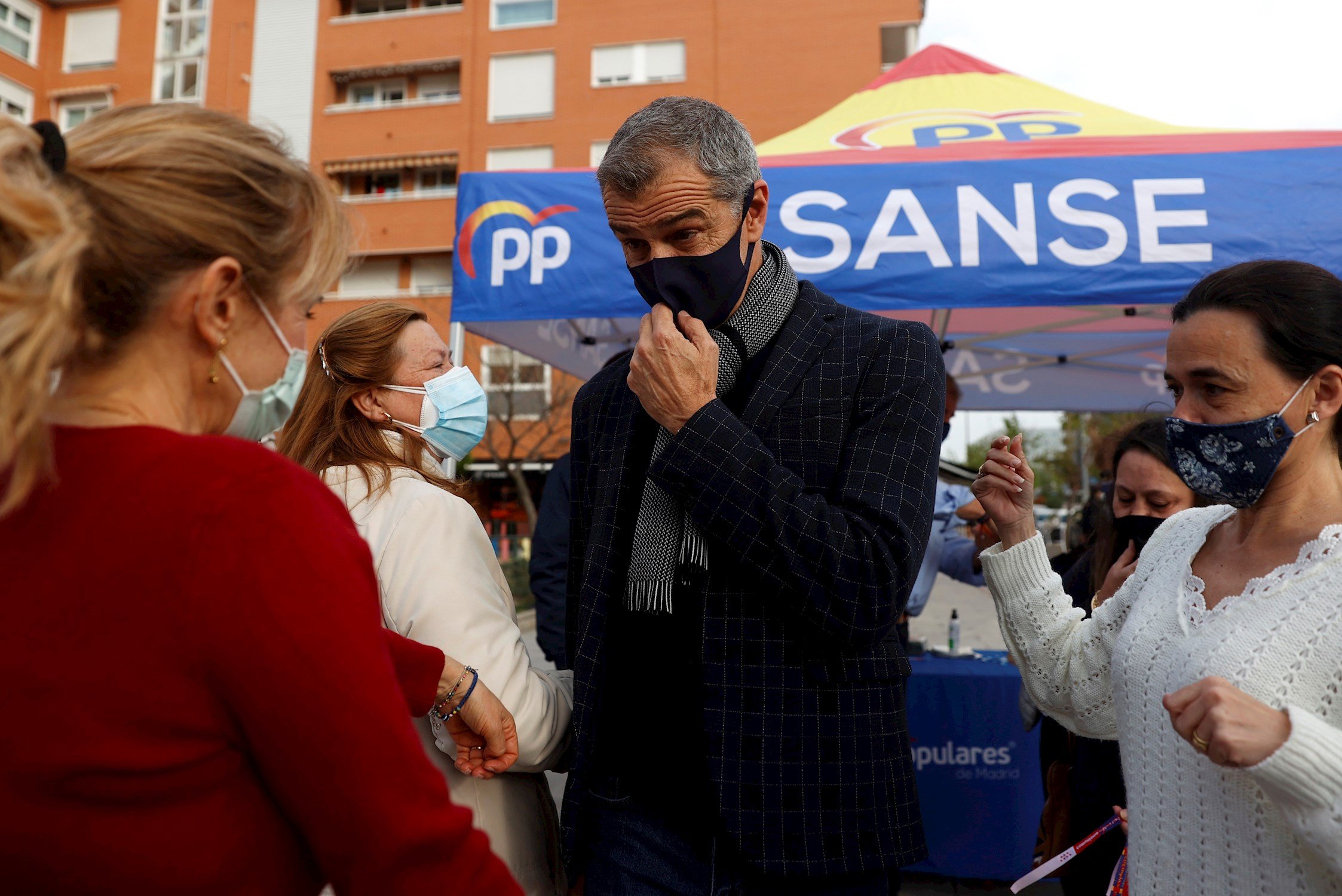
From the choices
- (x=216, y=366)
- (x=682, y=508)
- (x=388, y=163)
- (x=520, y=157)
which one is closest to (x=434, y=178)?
(x=388, y=163)

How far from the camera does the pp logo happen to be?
4320 mm

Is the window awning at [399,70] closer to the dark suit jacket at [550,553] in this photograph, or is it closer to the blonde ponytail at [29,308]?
the dark suit jacket at [550,553]

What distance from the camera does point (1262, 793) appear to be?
1.45 meters

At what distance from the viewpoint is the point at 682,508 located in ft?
5.59

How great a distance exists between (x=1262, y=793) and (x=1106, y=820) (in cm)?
154

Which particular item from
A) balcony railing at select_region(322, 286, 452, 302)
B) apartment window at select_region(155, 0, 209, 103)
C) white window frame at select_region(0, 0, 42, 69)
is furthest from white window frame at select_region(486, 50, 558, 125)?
white window frame at select_region(0, 0, 42, 69)

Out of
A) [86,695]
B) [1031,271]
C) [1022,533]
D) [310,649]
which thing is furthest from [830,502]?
[1031,271]

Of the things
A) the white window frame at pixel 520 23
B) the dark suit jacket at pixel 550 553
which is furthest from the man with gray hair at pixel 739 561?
the white window frame at pixel 520 23

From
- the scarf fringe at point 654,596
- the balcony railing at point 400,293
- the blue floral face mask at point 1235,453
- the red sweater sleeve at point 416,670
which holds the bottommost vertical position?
the red sweater sleeve at point 416,670

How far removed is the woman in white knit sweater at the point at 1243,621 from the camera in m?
1.34

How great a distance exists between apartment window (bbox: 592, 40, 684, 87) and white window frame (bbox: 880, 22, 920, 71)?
548 cm

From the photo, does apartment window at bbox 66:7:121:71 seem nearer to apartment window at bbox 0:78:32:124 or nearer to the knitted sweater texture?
apartment window at bbox 0:78:32:124

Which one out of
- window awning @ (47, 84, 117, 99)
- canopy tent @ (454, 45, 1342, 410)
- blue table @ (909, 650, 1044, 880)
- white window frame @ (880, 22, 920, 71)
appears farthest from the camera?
window awning @ (47, 84, 117, 99)

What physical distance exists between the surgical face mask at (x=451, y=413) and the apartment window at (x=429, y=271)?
25770 mm
